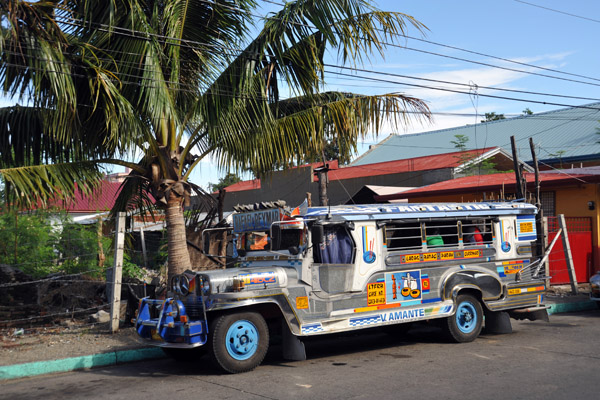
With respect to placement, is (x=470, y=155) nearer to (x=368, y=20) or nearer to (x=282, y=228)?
(x=368, y=20)

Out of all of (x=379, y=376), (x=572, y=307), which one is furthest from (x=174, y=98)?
(x=572, y=307)

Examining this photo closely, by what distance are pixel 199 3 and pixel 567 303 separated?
34.7ft

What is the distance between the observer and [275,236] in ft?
30.1

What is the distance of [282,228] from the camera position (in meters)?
9.09

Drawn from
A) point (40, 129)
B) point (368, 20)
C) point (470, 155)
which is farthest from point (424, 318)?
point (470, 155)

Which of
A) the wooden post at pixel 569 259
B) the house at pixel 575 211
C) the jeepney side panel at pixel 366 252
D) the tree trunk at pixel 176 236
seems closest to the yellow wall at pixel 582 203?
the house at pixel 575 211

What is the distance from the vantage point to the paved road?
705 cm

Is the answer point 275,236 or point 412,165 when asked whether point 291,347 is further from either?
point 412,165

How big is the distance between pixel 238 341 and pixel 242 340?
0.07 meters

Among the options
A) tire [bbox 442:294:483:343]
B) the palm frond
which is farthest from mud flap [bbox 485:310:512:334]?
the palm frond

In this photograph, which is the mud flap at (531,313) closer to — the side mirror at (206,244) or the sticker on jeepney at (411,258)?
the sticker on jeepney at (411,258)

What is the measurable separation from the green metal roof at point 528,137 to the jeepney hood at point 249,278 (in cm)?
2461

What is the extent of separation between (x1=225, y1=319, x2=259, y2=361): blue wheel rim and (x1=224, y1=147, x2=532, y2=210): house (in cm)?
1648

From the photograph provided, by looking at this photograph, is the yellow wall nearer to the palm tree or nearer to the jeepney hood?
the palm tree
